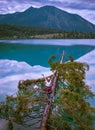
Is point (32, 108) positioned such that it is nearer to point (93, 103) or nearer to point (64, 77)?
point (64, 77)

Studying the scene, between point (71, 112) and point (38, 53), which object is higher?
point (38, 53)

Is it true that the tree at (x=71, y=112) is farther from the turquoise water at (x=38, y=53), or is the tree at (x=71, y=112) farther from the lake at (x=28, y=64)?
the turquoise water at (x=38, y=53)

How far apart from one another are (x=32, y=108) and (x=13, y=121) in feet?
1.89

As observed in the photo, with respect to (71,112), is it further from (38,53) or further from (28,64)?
(38,53)

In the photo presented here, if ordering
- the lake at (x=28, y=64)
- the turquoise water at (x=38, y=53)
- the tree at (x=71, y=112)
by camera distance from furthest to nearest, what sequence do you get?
the turquoise water at (x=38, y=53)
the lake at (x=28, y=64)
the tree at (x=71, y=112)

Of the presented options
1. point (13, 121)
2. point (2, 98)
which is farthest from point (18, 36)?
point (13, 121)

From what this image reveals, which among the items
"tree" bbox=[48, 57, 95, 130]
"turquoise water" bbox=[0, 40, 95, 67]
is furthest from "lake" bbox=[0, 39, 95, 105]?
"tree" bbox=[48, 57, 95, 130]

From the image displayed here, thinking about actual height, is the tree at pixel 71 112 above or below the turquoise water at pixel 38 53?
below

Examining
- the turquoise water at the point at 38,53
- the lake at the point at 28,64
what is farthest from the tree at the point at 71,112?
the turquoise water at the point at 38,53

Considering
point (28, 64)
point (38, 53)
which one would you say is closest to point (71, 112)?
point (28, 64)

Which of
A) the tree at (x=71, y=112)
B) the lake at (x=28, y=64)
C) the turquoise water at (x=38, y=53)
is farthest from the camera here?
the turquoise water at (x=38, y=53)

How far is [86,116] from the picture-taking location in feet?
21.8

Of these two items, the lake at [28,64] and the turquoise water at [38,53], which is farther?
the turquoise water at [38,53]

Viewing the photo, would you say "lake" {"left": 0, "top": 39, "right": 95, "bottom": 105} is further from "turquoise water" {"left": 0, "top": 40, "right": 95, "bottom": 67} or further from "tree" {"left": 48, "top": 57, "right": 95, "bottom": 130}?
"tree" {"left": 48, "top": 57, "right": 95, "bottom": 130}
